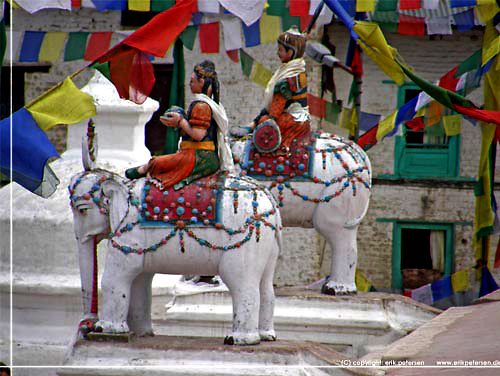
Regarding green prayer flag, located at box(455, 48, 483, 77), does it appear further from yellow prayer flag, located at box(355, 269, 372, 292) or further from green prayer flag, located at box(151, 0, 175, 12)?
green prayer flag, located at box(151, 0, 175, 12)

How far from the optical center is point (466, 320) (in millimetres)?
12422

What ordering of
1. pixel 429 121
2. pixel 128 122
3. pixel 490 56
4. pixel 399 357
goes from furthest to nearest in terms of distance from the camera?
pixel 429 121
pixel 490 56
pixel 128 122
pixel 399 357

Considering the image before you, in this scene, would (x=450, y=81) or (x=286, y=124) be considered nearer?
(x=286, y=124)

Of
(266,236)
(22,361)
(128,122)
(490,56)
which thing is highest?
(490,56)

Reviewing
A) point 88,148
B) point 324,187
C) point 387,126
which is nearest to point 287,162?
point 324,187

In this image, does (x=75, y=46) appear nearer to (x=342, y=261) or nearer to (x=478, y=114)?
(x=342, y=261)

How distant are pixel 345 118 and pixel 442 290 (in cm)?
278

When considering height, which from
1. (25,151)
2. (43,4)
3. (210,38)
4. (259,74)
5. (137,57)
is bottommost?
(25,151)

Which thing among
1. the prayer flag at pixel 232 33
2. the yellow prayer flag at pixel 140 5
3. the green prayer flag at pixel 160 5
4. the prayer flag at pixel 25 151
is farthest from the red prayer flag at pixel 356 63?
the prayer flag at pixel 25 151

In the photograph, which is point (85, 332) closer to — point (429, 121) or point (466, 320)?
point (466, 320)

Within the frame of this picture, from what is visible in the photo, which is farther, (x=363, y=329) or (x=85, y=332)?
(x=363, y=329)

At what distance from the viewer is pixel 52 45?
1424cm

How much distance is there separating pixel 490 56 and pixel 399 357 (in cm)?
510

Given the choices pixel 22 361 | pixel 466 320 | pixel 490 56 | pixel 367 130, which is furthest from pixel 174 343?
pixel 367 130
